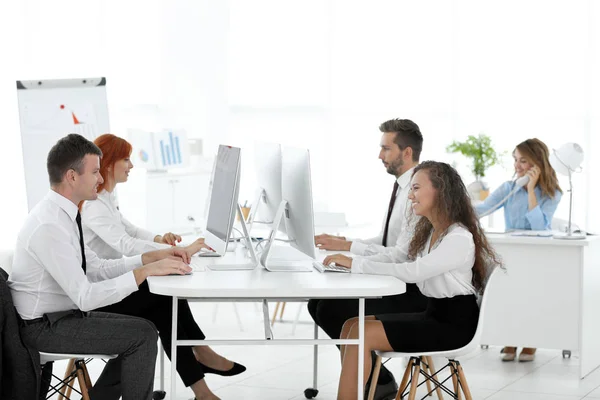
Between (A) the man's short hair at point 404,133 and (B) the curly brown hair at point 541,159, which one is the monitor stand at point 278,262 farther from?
(B) the curly brown hair at point 541,159

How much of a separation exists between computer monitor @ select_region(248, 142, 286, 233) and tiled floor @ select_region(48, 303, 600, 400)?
0.91 meters

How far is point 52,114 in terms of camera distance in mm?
5777

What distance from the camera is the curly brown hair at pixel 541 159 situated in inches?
211

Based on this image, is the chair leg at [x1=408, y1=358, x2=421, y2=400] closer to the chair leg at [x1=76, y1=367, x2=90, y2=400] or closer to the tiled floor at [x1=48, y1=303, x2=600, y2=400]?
the tiled floor at [x1=48, y1=303, x2=600, y2=400]

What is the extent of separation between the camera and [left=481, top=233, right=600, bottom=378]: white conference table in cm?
480

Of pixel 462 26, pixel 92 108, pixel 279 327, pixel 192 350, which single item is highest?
pixel 462 26

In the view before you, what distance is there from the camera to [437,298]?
3.43 m

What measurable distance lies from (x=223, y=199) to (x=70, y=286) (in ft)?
2.25

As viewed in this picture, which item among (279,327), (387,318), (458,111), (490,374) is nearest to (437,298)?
(387,318)

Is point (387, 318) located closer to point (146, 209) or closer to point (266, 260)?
point (266, 260)

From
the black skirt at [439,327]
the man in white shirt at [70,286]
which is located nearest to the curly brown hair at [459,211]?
the black skirt at [439,327]

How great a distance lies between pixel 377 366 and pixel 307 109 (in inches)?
218

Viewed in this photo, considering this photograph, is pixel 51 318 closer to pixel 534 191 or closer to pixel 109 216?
pixel 109 216

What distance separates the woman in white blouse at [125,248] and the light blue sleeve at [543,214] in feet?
7.10
